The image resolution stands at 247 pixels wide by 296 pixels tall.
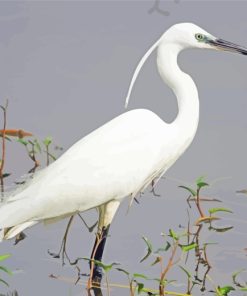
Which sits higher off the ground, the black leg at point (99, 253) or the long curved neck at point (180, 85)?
the long curved neck at point (180, 85)

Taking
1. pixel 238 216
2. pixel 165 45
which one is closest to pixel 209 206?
pixel 238 216

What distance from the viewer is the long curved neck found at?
9.98ft

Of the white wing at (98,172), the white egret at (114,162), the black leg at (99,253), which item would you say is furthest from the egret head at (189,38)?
the black leg at (99,253)

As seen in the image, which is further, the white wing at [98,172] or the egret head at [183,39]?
the egret head at [183,39]

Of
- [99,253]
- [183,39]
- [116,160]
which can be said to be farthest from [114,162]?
[183,39]

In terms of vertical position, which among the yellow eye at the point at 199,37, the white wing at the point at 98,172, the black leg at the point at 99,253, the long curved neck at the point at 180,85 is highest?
the yellow eye at the point at 199,37

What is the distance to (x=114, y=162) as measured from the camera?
293cm

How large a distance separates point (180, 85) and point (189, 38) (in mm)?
147

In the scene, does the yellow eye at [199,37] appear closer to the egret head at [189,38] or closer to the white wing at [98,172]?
the egret head at [189,38]

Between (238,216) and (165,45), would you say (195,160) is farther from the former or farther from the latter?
(165,45)

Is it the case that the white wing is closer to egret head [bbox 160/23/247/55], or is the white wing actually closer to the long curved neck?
the long curved neck

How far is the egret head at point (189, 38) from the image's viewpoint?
304cm

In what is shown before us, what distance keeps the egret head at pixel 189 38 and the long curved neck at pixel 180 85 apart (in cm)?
2

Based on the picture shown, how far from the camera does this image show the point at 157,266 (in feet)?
10.4
